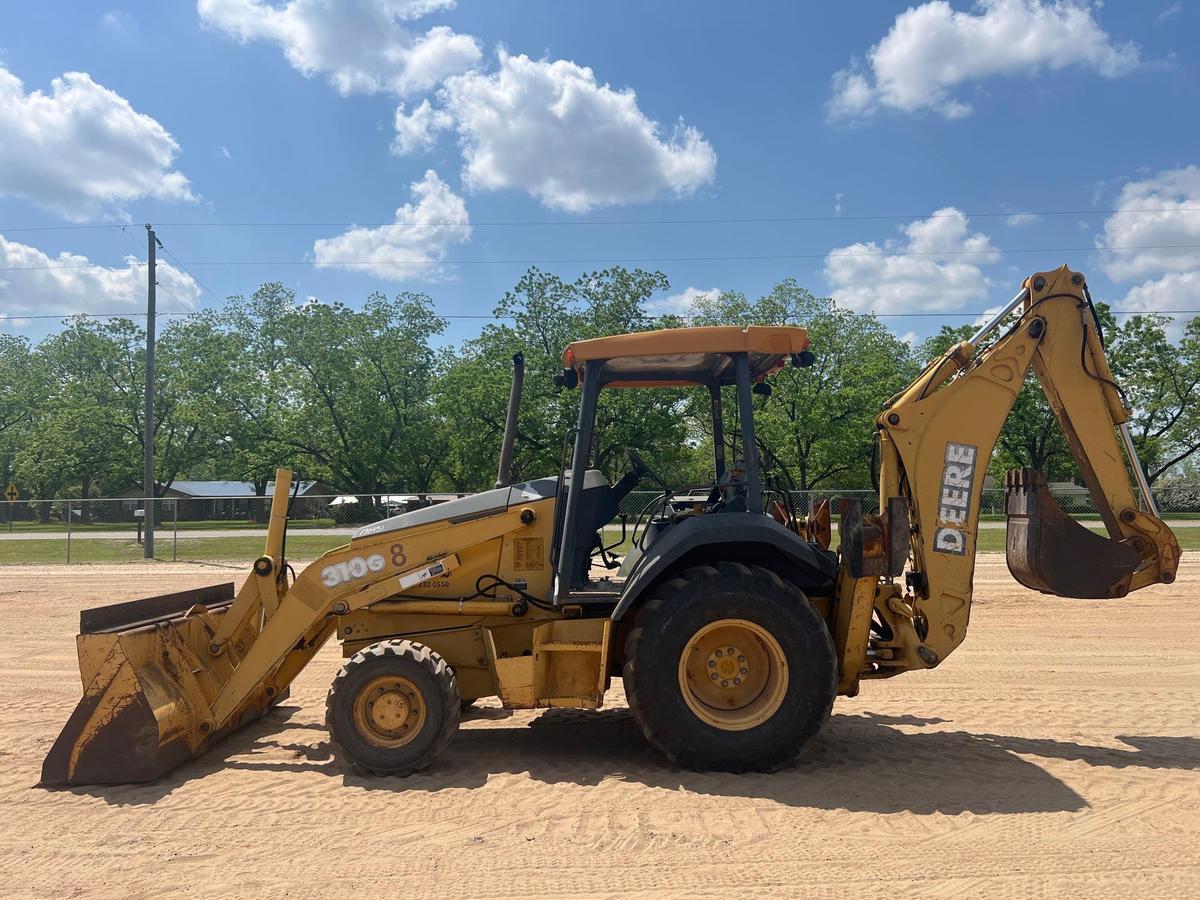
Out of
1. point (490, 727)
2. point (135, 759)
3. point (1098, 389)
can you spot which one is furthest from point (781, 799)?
point (135, 759)

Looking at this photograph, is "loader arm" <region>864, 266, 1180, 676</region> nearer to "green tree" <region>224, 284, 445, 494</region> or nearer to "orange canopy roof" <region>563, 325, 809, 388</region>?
"orange canopy roof" <region>563, 325, 809, 388</region>

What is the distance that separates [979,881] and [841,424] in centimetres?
2828

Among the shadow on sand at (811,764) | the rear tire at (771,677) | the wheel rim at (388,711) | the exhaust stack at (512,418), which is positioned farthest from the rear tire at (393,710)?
the exhaust stack at (512,418)

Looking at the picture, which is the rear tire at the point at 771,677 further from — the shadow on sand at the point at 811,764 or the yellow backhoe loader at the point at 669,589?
the shadow on sand at the point at 811,764

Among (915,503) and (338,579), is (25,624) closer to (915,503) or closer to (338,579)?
(338,579)

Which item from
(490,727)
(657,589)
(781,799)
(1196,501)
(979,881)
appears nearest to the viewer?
(979,881)

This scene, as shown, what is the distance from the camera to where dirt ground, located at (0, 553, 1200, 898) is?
3479 mm

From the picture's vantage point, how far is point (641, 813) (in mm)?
4141

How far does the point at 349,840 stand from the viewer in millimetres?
3883

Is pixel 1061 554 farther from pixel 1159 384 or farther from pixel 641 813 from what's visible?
pixel 1159 384

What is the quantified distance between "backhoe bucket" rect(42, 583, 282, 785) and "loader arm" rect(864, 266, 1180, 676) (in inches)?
165

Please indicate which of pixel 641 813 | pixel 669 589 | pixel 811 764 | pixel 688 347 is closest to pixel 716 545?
pixel 669 589

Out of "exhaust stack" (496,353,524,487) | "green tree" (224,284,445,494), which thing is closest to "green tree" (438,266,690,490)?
"green tree" (224,284,445,494)

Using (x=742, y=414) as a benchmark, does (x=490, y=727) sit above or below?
below
